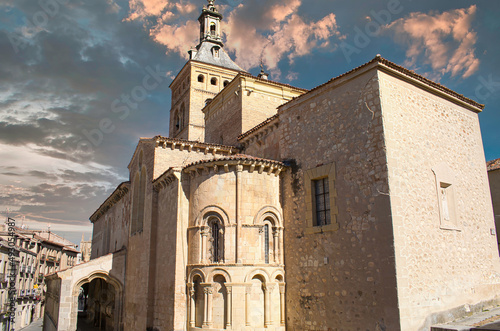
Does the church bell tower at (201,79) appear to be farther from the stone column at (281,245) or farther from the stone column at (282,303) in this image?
the stone column at (282,303)

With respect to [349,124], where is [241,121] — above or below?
above

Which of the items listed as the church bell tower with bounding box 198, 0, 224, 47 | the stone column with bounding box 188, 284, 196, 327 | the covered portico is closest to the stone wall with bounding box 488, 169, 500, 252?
the stone column with bounding box 188, 284, 196, 327

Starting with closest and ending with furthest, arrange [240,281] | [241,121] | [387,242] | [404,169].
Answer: [387,242], [404,169], [240,281], [241,121]

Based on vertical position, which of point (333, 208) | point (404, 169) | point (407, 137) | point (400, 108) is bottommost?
point (333, 208)

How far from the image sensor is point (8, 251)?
32000 millimetres

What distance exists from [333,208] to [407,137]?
305 centimetres

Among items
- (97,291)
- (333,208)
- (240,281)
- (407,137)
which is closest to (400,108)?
(407,137)

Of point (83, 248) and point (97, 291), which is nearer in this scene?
point (97, 291)

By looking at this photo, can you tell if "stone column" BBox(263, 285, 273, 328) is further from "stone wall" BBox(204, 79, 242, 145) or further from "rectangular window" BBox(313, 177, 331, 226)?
"stone wall" BBox(204, 79, 242, 145)

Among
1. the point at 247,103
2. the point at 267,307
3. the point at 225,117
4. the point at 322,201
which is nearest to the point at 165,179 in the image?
the point at 247,103

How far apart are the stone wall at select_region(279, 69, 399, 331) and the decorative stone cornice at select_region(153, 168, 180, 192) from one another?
4.37 metres

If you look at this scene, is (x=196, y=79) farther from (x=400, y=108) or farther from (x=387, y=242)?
(x=387, y=242)

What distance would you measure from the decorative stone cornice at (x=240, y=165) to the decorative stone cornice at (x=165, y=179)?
124cm

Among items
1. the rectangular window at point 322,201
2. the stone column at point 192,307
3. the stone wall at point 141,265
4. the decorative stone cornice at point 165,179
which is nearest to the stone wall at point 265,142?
the rectangular window at point 322,201
